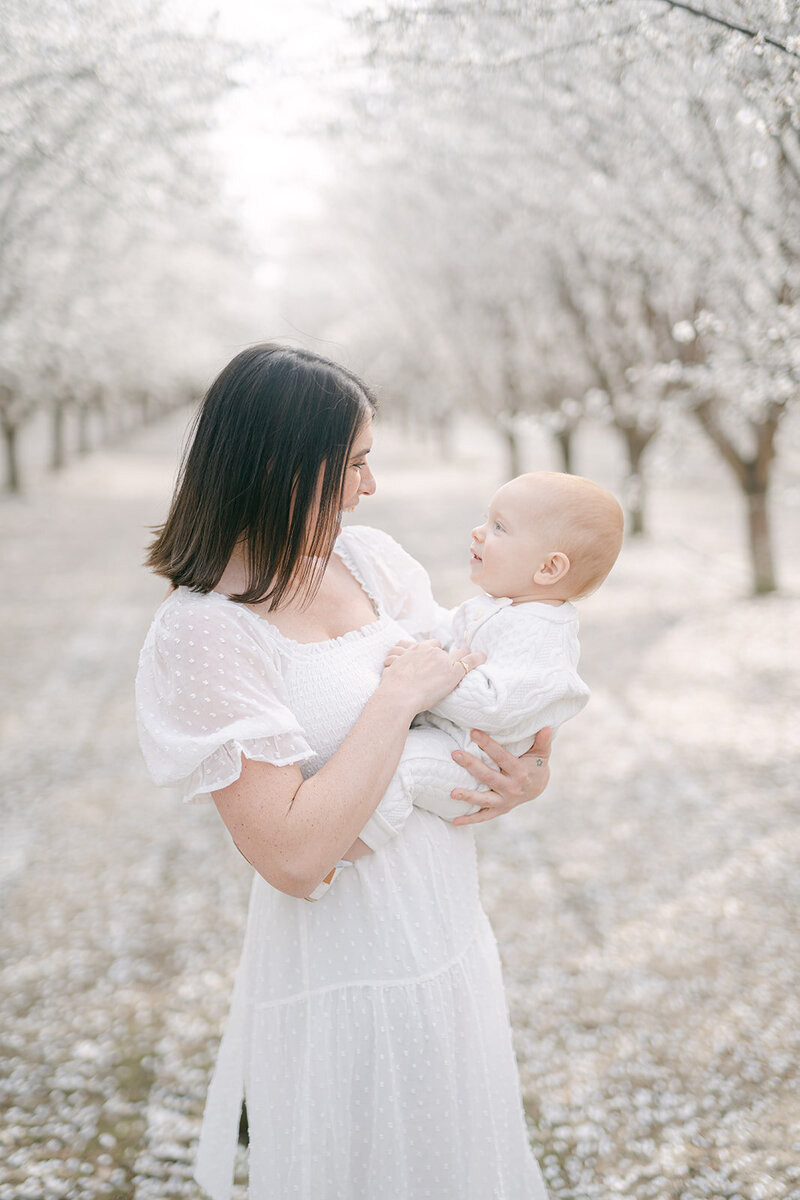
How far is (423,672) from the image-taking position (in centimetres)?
156

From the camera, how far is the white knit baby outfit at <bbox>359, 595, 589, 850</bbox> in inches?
60.6

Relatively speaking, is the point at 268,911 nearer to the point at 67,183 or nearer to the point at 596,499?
the point at 596,499

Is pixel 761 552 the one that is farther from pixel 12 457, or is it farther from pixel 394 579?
pixel 12 457

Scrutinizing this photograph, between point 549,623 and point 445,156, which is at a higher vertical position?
point 445,156

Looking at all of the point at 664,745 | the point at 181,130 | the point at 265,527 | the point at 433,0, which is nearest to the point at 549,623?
the point at 265,527

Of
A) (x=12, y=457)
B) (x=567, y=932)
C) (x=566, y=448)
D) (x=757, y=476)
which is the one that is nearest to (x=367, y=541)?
(x=567, y=932)

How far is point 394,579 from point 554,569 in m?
0.37

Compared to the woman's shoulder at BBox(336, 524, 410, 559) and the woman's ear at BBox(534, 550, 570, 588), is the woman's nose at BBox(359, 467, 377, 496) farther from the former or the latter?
the woman's ear at BBox(534, 550, 570, 588)

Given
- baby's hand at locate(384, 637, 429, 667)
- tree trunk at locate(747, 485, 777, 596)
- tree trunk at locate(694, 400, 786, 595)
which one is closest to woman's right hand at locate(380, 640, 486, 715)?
baby's hand at locate(384, 637, 429, 667)

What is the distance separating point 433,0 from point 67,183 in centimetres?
474

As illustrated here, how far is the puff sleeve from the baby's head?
485 millimetres

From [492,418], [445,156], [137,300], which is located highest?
[445,156]

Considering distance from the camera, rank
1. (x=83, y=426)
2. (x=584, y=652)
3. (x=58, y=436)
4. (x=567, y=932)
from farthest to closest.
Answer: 1. (x=83, y=426)
2. (x=58, y=436)
3. (x=584, y=652)
4. (x=567, y=932)

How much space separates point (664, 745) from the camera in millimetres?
5836
